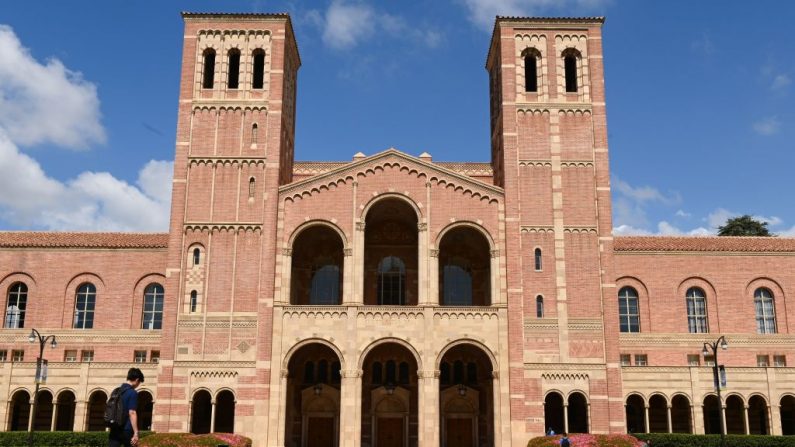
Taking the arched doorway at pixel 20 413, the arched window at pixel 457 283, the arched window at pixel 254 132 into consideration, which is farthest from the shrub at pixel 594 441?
the arched doorway at pixel 20 413

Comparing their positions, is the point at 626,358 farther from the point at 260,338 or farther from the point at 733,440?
the point at 260,338

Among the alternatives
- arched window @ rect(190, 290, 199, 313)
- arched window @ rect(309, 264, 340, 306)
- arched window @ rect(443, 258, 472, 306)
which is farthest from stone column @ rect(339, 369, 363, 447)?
arched window @ rect(443, 258, 472, 306)

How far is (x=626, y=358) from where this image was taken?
44906 millimetres

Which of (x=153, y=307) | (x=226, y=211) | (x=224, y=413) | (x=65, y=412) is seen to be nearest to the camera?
(x=226, y=211)

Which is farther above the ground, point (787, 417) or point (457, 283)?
point (457, 283)

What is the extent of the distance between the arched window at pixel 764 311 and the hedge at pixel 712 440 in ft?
27.1

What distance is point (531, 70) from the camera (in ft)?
149

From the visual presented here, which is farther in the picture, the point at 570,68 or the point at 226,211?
the point at 570,68

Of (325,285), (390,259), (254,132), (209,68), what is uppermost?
(209,68)

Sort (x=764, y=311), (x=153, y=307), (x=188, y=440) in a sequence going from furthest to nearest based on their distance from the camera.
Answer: (x=764, y=311)
(x=153, y=307)
(x=188, y=440)

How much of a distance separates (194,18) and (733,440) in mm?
36511

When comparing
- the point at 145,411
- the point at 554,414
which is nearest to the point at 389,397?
the point at 554,414

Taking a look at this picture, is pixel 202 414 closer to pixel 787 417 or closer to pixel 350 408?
pixel 350 408

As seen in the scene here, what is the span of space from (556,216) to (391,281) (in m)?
10.5
